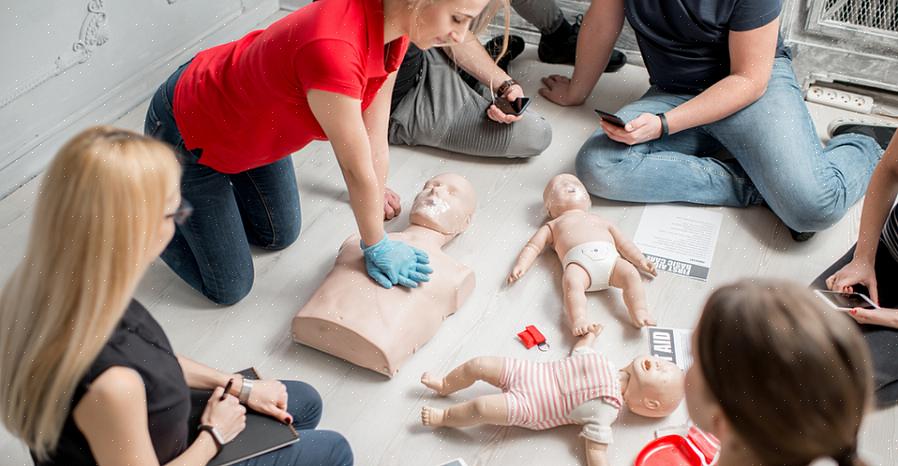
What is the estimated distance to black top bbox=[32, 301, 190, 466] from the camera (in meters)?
1.07

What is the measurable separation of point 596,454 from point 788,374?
0.75 metres

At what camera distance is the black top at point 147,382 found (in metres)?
1.07

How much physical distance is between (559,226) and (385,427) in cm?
68

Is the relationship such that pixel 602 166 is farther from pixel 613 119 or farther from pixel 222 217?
pixel 222 217

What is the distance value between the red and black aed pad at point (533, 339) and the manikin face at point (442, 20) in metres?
0.70

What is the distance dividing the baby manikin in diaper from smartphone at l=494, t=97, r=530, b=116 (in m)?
0.27

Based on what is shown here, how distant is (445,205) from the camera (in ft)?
6.81

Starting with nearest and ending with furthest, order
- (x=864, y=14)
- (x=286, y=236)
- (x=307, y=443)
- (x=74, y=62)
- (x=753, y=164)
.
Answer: (x=307, y=443), (x=286, y=236), (x=753, y=164), (x=74, y=62), (x=864, y=14)

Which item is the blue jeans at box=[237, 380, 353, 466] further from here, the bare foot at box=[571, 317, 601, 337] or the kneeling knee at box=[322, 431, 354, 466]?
the bare foot at box=[571, 317, 601, 337]

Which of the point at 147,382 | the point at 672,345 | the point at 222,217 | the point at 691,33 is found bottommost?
the point at 672,345

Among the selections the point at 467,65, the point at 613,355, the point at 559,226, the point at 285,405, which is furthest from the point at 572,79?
the point at 285,405

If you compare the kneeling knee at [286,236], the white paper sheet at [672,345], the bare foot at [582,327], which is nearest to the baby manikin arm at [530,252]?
the bare foot at [582,327]

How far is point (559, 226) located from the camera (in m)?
2.08

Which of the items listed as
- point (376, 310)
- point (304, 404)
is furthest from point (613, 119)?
point (304, 404)
